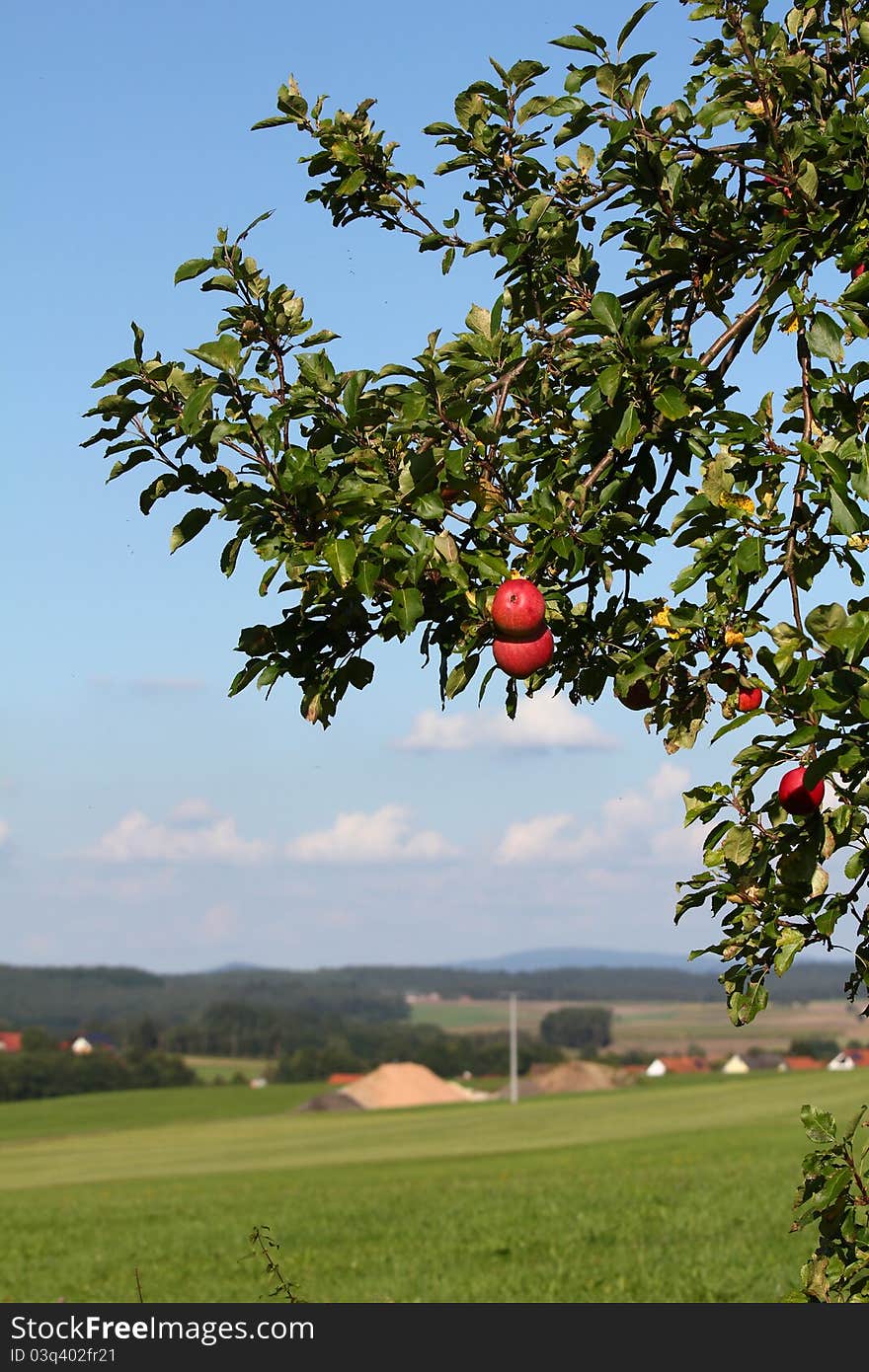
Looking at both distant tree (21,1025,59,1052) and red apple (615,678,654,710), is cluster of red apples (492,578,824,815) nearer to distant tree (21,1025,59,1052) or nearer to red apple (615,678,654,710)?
red apple (615,678,654,710)

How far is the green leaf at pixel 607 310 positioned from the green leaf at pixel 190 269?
120cm

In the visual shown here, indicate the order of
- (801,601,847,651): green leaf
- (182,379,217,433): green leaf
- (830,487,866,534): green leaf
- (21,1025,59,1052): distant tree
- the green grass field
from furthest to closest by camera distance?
(21,1025,59,1052): distant tree < the green grass field < (830,487,866,534): green leaf < (182,379,217,433): green leaf < (801,601,847,651): green leaf

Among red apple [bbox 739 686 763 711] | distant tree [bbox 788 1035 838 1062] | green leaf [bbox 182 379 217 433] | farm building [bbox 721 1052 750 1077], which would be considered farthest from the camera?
distant tree [bbox 788 1035 838 1062]

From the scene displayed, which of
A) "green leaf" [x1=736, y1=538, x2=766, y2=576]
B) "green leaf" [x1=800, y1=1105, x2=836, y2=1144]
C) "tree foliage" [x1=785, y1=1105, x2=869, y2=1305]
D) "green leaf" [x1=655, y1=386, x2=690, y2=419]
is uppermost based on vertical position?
"green leaf" [x1=655, y1=386, x2=690, y2=419]

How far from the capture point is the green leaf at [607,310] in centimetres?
426

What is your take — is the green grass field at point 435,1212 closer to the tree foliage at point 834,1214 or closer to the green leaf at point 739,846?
the tree foliage at point 834,1214

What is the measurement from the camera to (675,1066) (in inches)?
4075

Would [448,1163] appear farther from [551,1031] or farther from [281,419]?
[551,1031]

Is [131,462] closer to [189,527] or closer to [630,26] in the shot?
[189,527]

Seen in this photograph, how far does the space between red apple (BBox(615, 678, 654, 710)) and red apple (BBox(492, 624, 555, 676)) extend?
0.54 metres

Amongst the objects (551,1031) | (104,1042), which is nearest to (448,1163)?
(104,1042)

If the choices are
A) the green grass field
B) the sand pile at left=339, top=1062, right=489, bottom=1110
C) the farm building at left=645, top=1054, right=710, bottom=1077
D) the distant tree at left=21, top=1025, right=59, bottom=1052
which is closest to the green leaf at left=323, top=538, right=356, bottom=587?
the green grass field

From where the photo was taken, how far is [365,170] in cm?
582

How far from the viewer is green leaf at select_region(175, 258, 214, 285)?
168 inches
